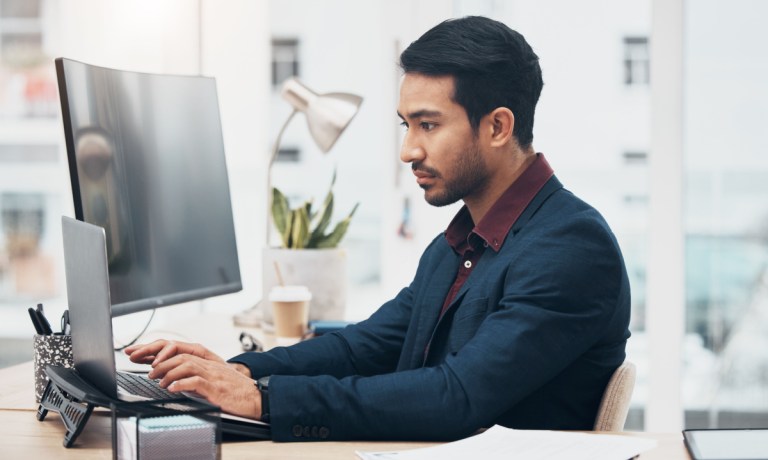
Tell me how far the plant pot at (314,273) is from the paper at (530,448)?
1104 mm

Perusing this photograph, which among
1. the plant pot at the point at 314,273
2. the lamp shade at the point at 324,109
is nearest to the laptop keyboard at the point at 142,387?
the plant pot at the point at 314,273

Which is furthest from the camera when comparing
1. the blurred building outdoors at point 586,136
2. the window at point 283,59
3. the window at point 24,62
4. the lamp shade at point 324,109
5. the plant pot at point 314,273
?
the window at point 24,62

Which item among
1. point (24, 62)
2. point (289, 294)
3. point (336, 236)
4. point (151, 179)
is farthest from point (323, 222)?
point (24, 62)

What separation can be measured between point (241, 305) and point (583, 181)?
48.4 inches

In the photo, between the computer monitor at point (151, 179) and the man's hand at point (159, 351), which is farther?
the computer monitor at point (151, 179)

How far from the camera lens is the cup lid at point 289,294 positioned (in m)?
2.05

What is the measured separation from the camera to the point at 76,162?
1456 millimetres

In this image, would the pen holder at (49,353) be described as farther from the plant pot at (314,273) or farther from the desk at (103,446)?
the plant pot at (314,273)

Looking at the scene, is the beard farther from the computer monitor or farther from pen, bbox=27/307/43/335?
pen, bbox=27/307/43/335

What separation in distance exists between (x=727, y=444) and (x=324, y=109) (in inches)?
60.1

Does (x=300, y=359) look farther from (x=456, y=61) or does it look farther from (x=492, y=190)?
(x=456, y=61)

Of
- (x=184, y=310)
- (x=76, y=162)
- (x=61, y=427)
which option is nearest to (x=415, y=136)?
(x=76, y=162)

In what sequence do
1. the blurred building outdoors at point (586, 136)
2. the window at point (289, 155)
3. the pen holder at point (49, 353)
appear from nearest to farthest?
the pen holder at point (49, 353)
the blurred building outdoors at point (586, 136)
the window at point (289, 155)

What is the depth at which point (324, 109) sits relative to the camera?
7.70ft
